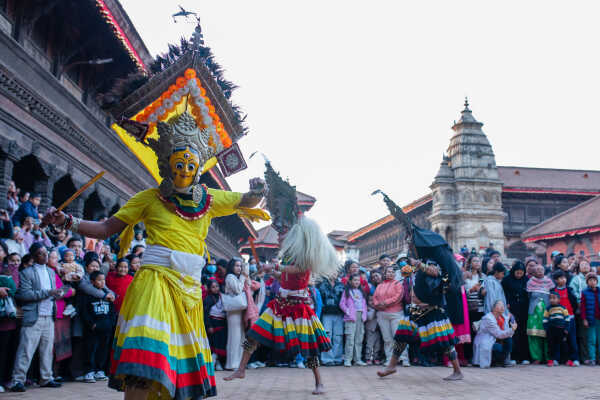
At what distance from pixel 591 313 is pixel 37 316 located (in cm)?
982

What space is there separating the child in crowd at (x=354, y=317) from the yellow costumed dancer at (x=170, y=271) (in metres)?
7.19

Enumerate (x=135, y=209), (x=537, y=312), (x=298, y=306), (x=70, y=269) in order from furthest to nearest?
(x=537, y=312) < (x=70, y=269) < (x=298, y=306) < (x=135, y=209)

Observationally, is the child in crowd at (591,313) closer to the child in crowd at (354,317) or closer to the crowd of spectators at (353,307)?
the crowd of spectators at (353,307)

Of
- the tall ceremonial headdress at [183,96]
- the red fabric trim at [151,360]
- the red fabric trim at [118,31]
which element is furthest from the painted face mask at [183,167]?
the red fabric trim at [118,31]

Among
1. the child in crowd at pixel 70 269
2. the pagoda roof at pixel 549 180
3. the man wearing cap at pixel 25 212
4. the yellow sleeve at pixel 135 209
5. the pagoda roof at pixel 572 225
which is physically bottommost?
the child in crowd at pixel 70 269

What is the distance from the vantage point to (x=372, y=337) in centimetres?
1170

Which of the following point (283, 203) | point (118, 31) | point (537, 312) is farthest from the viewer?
point (118, 31)

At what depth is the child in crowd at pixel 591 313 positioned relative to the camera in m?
10.9

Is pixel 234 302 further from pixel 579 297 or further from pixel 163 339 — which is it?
pixel 579 297

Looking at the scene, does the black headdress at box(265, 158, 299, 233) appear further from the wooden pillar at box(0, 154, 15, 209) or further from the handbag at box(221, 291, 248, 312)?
the wooden pillar at box(0, 154, 15, 209)

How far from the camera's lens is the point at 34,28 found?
10.7m

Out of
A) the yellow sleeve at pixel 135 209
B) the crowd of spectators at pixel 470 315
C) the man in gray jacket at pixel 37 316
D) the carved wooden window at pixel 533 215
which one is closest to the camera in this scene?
the yellow sleeve at pixel 135 209

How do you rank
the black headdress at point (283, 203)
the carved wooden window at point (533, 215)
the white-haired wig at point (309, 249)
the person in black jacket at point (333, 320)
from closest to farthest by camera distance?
the white-haired wig at point (309, 249) → the black headdress at point (283, 203) → the person in black jacket at point (333, 320) → the carved wooden window at point (533, 215)

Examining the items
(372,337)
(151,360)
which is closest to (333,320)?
(372,337)
